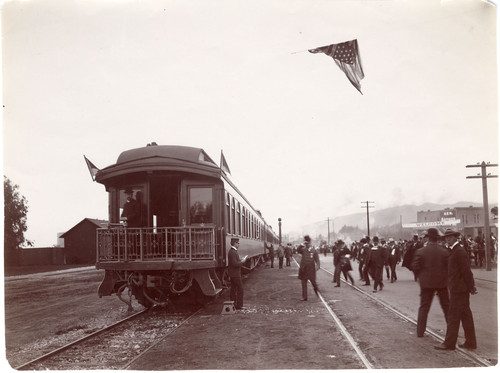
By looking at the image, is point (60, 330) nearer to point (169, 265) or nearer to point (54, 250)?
point (169, 265)

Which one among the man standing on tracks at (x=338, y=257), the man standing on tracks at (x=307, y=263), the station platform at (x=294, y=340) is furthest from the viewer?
the man standing on tracks at (x=338, y=257)

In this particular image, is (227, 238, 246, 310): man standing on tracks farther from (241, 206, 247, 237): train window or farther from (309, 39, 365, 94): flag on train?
(309, 39, 365, 94): flag on train

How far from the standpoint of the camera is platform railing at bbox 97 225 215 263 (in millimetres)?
9664

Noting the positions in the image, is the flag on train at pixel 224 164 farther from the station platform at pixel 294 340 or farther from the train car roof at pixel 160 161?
the station platform at pixel 294 340

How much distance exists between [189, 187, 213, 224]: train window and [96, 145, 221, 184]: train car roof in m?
0.51

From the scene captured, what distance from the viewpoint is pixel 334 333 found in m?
7.76

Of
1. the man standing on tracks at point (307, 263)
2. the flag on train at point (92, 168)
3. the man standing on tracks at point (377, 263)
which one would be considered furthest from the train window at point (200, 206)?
the man standing on tracks at point (377, 263)

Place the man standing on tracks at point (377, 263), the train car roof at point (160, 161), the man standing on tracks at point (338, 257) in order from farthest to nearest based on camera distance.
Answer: the man standing on tracks at point (338, 257) < the man standing on tracks at point (377, 263) < the train car roof at point (160, 161)

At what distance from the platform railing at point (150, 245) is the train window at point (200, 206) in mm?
502

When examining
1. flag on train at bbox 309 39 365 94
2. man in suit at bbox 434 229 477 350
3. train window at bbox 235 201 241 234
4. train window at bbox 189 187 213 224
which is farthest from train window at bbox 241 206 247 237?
man in suit at bbox 434 229 477 350

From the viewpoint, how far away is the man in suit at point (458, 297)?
6344 millimetres

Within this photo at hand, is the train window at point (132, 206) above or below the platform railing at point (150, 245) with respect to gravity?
above

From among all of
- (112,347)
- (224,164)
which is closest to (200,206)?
(224,164)

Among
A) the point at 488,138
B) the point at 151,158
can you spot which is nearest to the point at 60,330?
the point at 151,158
